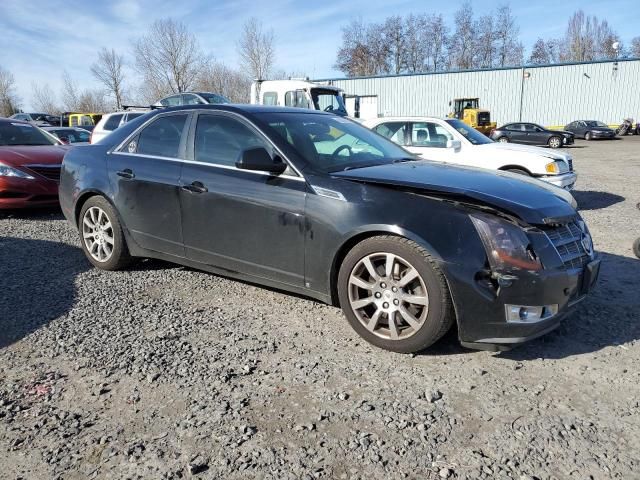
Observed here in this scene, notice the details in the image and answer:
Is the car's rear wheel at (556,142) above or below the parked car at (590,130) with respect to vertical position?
below

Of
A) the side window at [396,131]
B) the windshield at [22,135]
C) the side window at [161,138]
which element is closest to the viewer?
the side window at [161,138]

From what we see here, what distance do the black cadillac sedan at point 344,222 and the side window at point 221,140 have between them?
0.01 meters

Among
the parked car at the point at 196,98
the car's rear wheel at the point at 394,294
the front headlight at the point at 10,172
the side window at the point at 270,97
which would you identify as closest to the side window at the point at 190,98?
the parked car at the point at 196,98


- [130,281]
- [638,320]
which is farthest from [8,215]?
[638,320]

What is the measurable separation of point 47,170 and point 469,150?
22.6 feet

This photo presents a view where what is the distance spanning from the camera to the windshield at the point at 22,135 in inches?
320

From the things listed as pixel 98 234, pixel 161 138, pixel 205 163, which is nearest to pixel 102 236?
pixel 98 234

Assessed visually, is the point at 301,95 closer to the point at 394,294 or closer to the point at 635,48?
the point at 394,294

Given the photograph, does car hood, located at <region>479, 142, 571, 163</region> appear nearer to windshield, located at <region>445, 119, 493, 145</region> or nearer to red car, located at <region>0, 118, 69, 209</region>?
windshield, located at <region>445, 119, 493, 145</region>

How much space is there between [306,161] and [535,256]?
5.55 ft

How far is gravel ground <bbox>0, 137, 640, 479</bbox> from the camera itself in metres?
2.28

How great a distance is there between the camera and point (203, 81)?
51594 millimetres

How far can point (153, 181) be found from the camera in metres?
4.40

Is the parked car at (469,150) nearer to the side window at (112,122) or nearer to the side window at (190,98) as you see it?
the side window at (112,122)
